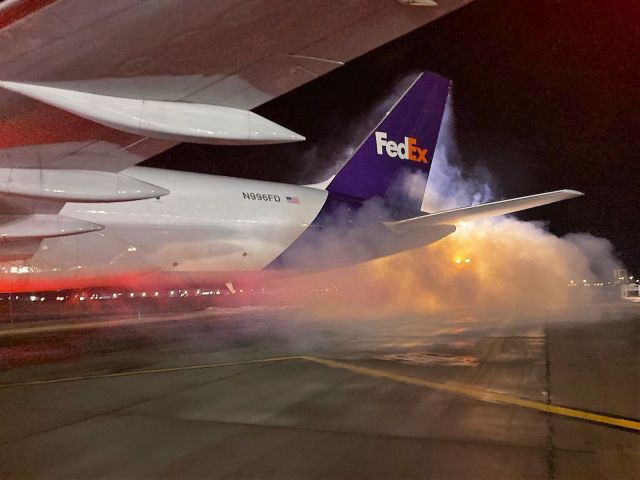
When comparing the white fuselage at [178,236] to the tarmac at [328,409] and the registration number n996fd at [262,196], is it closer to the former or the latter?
the registration number n996fd at [262,196]

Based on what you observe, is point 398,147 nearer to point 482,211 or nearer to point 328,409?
point 482,211

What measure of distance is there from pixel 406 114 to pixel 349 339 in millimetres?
6905

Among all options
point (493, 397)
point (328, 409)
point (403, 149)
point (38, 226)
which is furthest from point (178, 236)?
point (493, 397)

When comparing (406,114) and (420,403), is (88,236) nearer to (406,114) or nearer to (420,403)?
(420,403)

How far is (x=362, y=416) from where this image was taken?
530 cm

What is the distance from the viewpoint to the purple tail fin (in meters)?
14.9

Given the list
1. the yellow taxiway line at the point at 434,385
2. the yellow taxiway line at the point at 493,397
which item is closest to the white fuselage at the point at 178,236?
the yellow taxiway line at the point at 434,385

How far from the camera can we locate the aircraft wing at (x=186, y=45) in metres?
3.89

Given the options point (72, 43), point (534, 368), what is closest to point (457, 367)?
point (534, 368)

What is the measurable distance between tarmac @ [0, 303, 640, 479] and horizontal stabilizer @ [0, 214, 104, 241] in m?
2.17

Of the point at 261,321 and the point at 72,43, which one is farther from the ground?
the point at 72,43

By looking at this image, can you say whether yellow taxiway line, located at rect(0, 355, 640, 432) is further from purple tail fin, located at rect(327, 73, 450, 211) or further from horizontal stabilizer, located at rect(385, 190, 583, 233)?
purple tail fin, located at rect(327, 73, 450, 211)

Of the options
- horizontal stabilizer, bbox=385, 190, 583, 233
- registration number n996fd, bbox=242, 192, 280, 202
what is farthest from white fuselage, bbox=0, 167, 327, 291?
horizontal stabilizer, bbox=385, 190, 583, 233

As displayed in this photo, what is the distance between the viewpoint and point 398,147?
15.4 metres
